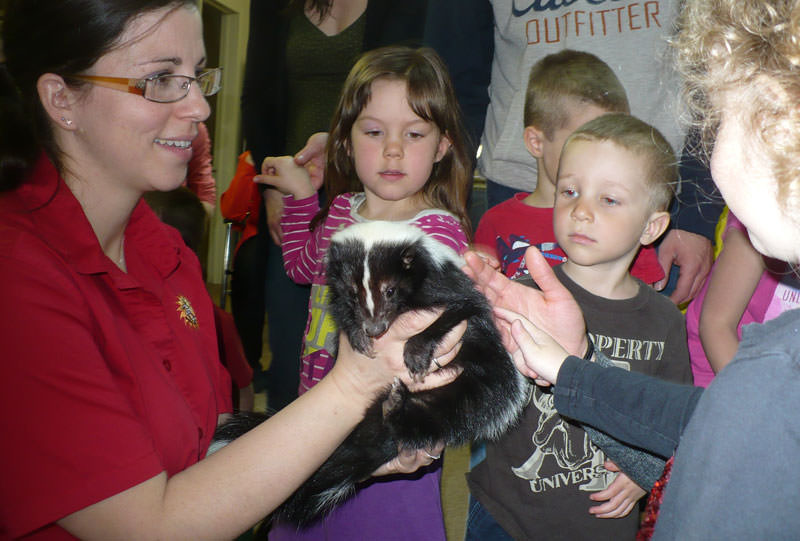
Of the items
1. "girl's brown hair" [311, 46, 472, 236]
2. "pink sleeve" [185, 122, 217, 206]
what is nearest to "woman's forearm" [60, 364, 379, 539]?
"girl's brown hair" [311, 46, 472, 236]

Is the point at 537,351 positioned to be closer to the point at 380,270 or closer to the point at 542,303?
the point at 542,303

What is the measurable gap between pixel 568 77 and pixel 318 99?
99cm

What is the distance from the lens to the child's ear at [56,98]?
4.23 feet

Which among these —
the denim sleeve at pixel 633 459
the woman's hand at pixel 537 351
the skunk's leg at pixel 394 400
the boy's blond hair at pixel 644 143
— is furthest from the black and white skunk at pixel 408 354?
the boy's blond hair at pixel 644 143

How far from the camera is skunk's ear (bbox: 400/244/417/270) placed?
170 cm

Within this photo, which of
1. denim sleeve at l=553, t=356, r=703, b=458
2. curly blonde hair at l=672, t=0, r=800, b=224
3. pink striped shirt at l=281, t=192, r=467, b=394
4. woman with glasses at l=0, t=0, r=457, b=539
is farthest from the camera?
pink striped shirt at l=281, t=192, r=467, b=394

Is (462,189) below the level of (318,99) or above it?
below

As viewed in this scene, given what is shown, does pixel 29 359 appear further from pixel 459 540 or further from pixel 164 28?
pixel 459 540

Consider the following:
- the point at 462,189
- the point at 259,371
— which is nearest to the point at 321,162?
the point at 462,189

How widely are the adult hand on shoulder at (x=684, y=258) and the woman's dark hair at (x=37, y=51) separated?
6.21 feet

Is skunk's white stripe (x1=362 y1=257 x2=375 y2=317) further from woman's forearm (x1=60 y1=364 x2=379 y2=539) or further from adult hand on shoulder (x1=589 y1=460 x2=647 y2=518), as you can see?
adult hand on shoulder (x1=589 y1=460 x2=647 y2=518)

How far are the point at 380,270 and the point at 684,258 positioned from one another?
130 centimetres

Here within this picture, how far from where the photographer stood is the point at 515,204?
7.28ft

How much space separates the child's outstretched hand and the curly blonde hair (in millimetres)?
1600
